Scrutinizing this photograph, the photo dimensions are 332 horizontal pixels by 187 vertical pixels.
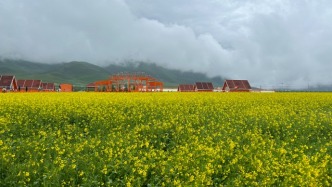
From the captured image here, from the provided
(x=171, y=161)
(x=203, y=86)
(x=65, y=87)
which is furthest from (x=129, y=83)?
(x=171, y=161)

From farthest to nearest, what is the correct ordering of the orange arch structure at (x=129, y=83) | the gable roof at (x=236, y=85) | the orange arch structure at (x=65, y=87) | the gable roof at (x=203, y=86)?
the gable roof at (x=203, y=86) < the gable roof at (x=236, y=85) < the orange arch structure at (x=65, y=87) < the orange arch structure at (x=129, y=83)

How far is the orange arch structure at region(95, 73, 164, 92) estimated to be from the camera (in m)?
67.9

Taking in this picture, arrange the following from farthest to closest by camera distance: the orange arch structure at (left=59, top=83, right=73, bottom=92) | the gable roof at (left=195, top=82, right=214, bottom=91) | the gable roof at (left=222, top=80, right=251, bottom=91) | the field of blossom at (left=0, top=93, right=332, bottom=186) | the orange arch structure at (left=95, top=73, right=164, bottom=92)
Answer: the gable roof at (left=195, top=82, right=214, bottom=91), the gable roof at (left=222, top=80, right=251, bottom=91), the orange arch structure at (left=59, top=83, right=73, bottom=92), the orange arch structure at (left=95, top=73, right=164, bottom=92), the field of blossom at (left=0, top=93, right=332, bottom=186)

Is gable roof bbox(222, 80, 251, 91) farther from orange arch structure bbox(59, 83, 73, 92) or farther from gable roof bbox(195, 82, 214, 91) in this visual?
orange arch structure bbox(59, 83, 73, 92)

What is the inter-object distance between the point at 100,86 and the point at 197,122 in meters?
59.8

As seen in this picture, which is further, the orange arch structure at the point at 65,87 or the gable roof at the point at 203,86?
the gable roof at the point at 203,86

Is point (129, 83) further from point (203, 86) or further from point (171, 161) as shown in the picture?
point (171, 161)

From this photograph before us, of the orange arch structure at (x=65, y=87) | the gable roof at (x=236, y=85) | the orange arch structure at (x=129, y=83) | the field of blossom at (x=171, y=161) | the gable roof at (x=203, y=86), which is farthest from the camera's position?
the gable roof at (x=203, y=86)

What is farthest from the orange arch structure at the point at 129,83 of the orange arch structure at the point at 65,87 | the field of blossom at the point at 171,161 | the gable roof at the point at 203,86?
the field of blossom at the point at 171,161

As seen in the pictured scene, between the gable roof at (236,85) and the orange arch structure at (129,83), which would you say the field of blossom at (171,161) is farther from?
the gable roof at (236,85)

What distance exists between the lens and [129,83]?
67750mm

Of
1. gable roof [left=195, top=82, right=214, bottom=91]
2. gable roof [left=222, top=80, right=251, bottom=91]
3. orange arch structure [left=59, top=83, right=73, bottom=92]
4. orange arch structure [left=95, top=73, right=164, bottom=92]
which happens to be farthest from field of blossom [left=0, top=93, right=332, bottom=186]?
gable roof [left=195, top=82, right=214, bottom=91]

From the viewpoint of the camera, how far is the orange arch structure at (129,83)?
6794 centimetres

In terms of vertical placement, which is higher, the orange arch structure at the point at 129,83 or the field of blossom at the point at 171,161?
the orange arch structure at the point at 129,83
